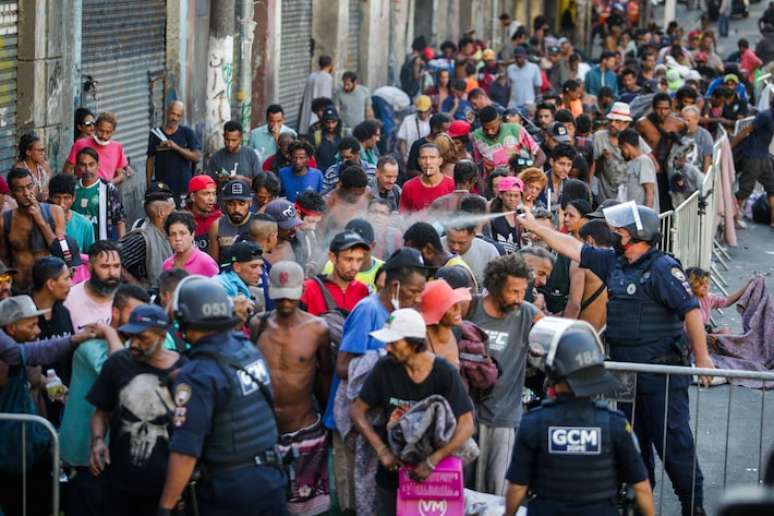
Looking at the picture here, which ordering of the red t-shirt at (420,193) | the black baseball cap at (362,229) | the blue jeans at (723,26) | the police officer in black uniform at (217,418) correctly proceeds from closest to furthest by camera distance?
the police officer in black uniform at (217,418), the black baseball cap at (362,229), the red t-shirt at (420,193), the blue jeans at (723,26)

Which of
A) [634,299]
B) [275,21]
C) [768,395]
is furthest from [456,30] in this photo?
[634,299]

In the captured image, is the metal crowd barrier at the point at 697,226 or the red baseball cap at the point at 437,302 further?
the metal crowd barrier at the point at 697,226

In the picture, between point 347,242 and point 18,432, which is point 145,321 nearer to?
point 18,432

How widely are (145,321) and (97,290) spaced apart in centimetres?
167

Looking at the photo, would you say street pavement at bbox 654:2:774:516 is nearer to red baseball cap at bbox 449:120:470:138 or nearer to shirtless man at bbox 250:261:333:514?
shirtless man at bbox 250:261:333:514

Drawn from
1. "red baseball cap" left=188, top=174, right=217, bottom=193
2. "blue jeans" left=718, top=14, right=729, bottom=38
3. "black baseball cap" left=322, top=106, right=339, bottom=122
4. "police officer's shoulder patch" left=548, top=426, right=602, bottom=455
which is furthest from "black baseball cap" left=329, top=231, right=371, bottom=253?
"blue jeans" left=718, top=14, right=729, bottom=38

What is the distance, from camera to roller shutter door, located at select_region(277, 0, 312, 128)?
22062mm

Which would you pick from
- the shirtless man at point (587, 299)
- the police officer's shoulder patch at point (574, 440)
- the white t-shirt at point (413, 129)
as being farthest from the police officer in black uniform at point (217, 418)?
the white t-shirt at point (413, 129)

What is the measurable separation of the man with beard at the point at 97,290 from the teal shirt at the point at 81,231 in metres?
1.98

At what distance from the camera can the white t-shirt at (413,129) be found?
16625 mm

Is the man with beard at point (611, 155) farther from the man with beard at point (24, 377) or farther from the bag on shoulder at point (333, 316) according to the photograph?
the man with beard at point (24, 377)

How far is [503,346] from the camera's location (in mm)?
8367

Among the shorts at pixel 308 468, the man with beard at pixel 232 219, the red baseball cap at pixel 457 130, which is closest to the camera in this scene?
the shorts at pixel 308 468

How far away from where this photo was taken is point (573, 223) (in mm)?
11289
